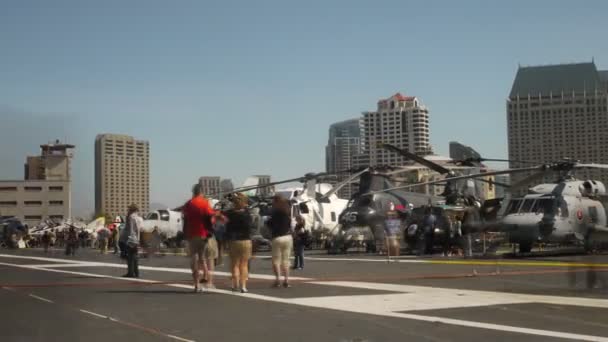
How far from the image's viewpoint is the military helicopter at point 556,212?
2306 cm

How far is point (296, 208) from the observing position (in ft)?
118

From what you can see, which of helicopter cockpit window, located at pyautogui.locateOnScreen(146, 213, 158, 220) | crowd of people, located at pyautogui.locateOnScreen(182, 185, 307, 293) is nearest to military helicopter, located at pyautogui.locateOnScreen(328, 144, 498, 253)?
helicopter cockpit window, located at pyautogui.locateOnScreen(146, 213, 158, 220)

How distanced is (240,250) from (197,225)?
0.96 m

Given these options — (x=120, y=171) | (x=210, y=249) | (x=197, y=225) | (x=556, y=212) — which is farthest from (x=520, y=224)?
(x=120, y=171)

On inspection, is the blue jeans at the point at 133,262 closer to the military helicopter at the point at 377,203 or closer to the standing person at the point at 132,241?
the standing person at the point at 132,241

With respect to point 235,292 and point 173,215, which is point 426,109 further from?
point 235,292

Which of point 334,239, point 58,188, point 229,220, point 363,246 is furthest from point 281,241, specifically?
point 58,188

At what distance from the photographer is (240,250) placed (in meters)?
12.8

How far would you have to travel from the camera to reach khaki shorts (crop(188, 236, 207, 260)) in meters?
12.9

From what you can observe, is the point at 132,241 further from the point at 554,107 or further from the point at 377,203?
the point at 554,107

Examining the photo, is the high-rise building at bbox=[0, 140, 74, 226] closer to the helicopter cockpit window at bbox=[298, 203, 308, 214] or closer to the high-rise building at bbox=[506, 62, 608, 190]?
the high-rise building at bbox=[506, 62, 608, 190]

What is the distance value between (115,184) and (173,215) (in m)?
84.2

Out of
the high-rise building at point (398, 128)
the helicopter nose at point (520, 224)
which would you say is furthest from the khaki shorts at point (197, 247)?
the high-rise building at point (398, 128)

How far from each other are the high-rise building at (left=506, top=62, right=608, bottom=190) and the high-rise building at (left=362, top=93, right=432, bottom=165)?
4242 cm
